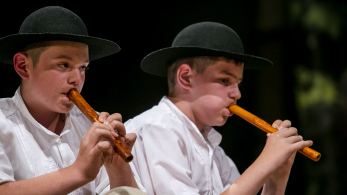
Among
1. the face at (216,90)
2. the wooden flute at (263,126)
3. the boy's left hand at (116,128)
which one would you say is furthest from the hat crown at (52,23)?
the wooden flute at (263,126)

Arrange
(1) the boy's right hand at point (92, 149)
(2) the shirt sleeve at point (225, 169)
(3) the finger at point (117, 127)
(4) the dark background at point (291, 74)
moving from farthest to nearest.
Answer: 1. (4) the dark background at point (291, 74)
2. (2) the shirt sleeve at point (225, 169)
3. (3) the finger at point (117, 127)
4. (1) the boy's right hand at point (92, 149)

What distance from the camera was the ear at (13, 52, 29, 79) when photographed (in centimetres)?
138

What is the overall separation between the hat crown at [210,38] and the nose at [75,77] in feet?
1.81

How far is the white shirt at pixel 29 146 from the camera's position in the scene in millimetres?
1280

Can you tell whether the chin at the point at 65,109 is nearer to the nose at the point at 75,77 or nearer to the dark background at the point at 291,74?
the nose at the point at 75,77

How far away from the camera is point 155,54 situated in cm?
179

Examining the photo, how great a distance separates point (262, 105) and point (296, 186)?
0.58m

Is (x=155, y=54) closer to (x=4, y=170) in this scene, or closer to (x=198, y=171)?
(x=198, y=171)

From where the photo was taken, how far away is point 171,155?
60.6 inches

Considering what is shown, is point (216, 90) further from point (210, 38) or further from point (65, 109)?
point (65, 109)

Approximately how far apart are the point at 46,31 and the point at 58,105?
0.87 ft

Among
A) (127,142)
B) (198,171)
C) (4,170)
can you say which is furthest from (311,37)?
(4,170)

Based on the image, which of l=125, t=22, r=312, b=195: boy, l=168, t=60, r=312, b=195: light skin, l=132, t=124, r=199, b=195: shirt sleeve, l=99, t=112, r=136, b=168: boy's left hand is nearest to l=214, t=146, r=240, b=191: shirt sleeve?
l=125, t=22, r=312, b=195: boy

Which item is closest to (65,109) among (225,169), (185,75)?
(185,75)
